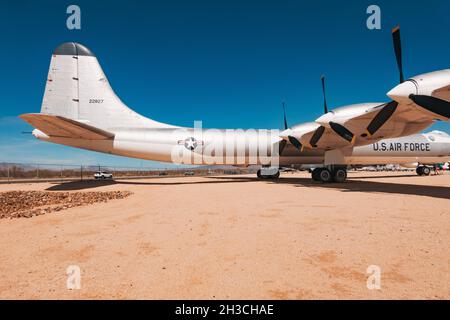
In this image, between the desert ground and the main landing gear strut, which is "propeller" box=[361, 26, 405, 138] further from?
the desert ground

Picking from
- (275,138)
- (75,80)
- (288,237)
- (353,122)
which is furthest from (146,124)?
(288,237)

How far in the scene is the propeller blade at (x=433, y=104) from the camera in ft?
30.8

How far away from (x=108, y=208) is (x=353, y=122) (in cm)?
1329

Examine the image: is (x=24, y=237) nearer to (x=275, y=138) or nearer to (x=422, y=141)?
(x=275, y=138)

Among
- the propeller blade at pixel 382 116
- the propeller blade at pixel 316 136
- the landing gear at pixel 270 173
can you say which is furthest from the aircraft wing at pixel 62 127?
the propeller blade at pixel 382 116

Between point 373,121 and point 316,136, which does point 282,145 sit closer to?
point 316,136

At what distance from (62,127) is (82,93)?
4.56 meters

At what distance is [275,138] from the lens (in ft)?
70.5

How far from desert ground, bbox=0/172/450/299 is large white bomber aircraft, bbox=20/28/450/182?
8705 mm

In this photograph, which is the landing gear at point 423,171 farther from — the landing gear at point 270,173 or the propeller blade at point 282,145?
the propeller blade at point 282,145

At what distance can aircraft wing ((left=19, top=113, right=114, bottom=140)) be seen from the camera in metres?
13.1

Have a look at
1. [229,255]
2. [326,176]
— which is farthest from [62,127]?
[326,176]

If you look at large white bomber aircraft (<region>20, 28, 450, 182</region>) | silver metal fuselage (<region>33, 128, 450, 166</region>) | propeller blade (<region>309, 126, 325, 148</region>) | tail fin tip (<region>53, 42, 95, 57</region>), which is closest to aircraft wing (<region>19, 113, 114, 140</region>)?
large white bomber aircraft (<region>20, 28, 450, 182</region>)

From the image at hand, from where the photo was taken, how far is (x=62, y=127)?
49.5 ft
